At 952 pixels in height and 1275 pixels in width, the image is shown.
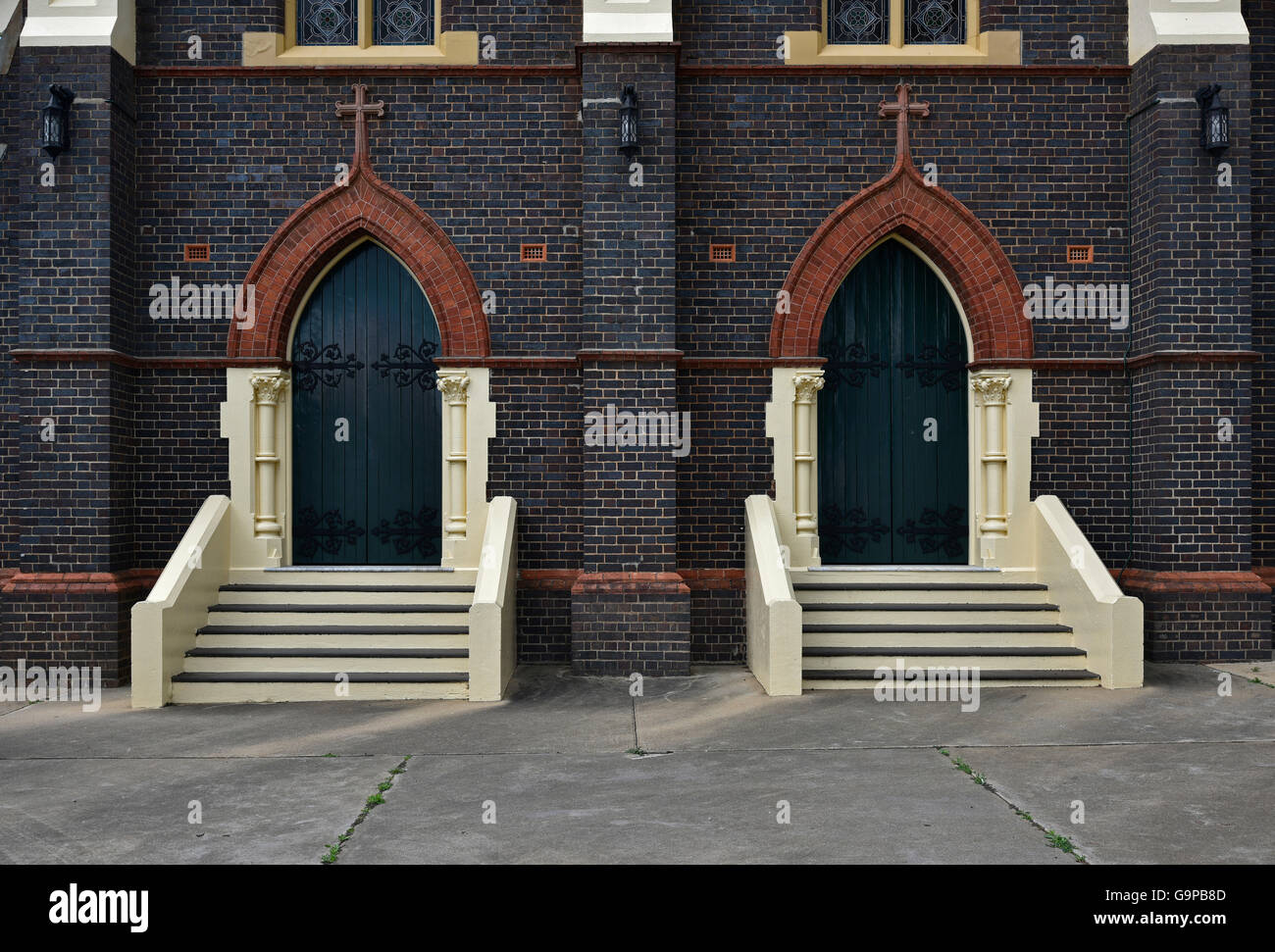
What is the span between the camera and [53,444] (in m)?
8.70

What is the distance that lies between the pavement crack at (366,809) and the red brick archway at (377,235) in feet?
14.2

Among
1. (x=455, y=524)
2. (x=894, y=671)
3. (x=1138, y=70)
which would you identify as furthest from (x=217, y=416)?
(x=1138, y=70)

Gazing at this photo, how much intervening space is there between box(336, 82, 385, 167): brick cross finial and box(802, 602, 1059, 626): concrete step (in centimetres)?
564

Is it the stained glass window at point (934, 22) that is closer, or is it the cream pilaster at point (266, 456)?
the cream pilaster at point (266, 456)

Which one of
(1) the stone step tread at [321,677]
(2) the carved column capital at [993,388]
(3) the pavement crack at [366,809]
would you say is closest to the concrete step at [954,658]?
(2) the carved column capital at [993,388]

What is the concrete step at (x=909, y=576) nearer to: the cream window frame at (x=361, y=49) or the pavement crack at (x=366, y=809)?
the pavement crack at (x=366, y=809)

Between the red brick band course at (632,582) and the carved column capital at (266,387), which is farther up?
the carved column capital at (266,387)

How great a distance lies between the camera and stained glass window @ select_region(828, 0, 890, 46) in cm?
956

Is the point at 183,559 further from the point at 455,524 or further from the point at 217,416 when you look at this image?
the point at 455,524

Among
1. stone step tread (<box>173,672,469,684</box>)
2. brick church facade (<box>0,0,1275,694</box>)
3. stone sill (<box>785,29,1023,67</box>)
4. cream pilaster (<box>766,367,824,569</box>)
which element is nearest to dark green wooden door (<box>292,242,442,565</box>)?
brick church facade (<box>0,0,1275,694</box>)

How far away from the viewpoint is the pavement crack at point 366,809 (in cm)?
442

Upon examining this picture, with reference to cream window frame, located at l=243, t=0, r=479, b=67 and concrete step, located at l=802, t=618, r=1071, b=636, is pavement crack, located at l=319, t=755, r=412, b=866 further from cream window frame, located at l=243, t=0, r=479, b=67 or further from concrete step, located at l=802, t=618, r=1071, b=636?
cream window frame, located at l=243, t=0, r=479, b=67

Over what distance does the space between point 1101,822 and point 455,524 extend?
5.92 m

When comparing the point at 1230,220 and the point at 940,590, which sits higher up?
the point at 1230,220
